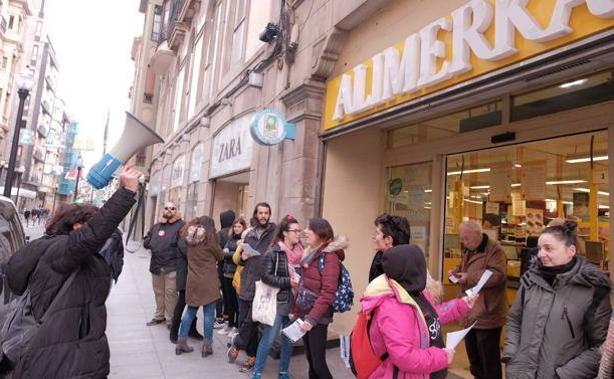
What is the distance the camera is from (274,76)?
28.6 feet

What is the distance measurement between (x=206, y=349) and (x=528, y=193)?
468 cm

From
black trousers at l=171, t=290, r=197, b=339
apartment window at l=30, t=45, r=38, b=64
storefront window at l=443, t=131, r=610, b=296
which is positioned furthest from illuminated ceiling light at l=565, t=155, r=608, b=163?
apartment window at l=30, t=45, r=38, b=64

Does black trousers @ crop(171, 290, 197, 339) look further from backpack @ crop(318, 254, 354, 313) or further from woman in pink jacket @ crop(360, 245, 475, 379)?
woman in pink jacket @ crop(360, 245, 475, 379)

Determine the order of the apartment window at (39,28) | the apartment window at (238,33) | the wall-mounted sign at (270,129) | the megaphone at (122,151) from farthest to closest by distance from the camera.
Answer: the apartment window at (39,28)
the apartment window at (238,33)
the wall-mounted sign at (270,129)
the megaphone at (122,151)

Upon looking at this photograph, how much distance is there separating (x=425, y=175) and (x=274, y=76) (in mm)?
3884

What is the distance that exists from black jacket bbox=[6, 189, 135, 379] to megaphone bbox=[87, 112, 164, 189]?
0.89 feet

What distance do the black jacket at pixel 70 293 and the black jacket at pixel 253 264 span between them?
106 inches

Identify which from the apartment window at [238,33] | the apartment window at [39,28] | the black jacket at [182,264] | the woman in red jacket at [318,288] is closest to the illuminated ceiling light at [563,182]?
the woman in red jacket at [318,288]

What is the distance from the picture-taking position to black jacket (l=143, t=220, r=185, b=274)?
6.57 m

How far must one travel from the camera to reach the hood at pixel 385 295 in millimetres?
2285

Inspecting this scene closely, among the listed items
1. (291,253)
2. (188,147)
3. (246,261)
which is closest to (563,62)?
(291,253)

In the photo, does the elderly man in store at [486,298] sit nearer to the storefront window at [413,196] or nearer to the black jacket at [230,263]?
the storefront window at [413,196]

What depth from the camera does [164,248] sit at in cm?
661

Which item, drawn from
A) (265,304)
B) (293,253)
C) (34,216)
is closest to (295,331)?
(265,304)
